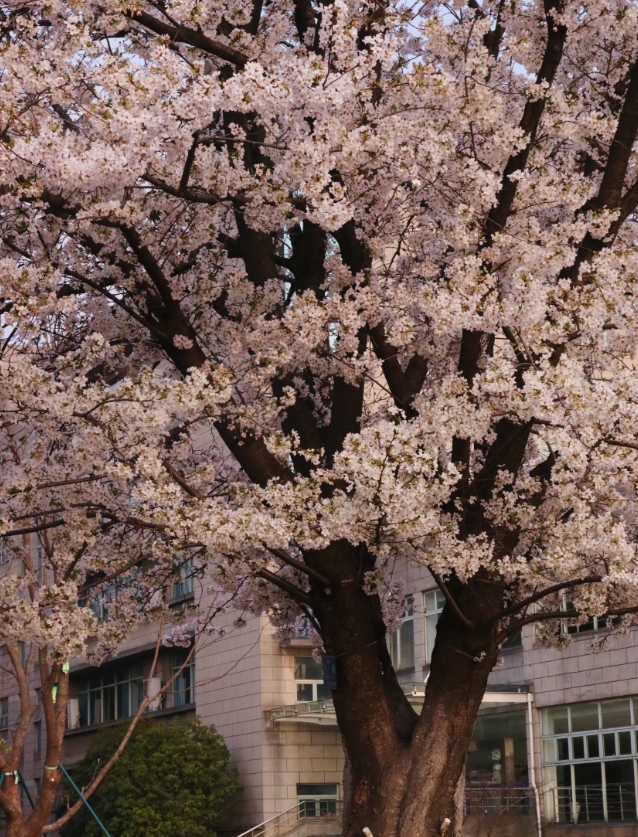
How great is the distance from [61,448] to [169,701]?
28.5 metres

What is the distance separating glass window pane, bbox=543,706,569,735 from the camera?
25.9 metres

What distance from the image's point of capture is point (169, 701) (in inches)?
1521

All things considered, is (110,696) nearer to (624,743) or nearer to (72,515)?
(624,743)

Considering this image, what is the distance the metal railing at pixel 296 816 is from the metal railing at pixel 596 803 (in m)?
7.66

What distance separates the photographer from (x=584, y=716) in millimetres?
25219

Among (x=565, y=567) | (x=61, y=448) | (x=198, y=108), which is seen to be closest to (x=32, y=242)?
(x=61, y=448)

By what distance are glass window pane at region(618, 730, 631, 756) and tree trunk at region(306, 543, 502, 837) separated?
16.1 meters

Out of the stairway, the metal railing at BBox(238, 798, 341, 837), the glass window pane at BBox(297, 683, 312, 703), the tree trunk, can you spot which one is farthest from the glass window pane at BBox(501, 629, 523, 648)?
Answer: the tree trunk

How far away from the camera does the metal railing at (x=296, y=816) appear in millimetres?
31688

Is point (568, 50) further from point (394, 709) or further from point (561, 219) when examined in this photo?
point (394, 709)

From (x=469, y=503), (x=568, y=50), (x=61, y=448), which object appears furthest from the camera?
(x=61, y=448)

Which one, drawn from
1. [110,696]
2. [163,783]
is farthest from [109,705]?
[163,783]

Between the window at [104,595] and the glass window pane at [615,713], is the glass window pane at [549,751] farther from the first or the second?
the window at [104,595]

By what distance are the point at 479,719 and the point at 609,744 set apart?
454cm
